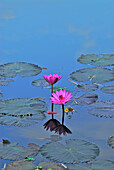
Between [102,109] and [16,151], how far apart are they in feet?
3.70

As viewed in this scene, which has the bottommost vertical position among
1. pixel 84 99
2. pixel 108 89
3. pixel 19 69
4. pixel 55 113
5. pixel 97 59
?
pixel 55 113

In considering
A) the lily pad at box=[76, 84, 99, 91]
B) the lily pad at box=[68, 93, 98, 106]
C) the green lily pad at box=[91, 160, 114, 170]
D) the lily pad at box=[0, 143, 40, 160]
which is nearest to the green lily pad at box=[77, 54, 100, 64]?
the lily pad at box=[76, 84, 99, 91]

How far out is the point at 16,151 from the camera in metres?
2.85

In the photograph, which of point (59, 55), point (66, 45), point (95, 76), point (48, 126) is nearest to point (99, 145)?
point (48, 126)

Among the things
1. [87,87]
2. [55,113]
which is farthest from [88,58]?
[55,113]

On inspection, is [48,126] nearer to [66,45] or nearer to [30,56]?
[30,56]

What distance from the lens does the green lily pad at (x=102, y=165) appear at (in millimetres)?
2582

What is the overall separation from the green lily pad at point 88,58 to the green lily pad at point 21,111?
53.4 inches

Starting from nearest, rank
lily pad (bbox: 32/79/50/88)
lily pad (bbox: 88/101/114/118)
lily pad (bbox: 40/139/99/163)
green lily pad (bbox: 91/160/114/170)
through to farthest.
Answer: green lily pad (bbox: 91/160/114/170) → lily pad (bbox: 40/139/99/163) → lily pad (bbox: 88/101/114/118) → lily pad (bbox: 32/79/50/88)

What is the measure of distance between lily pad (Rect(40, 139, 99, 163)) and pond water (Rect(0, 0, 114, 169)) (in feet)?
0.21

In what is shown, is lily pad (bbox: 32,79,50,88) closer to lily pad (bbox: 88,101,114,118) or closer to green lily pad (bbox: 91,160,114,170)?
lily pad (bbox: 88,101,114,118)

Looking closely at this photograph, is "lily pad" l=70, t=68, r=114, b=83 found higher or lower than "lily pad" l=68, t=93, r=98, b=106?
higher

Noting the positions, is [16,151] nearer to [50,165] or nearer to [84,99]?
[50,165]

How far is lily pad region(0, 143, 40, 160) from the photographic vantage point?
279 centimetres
